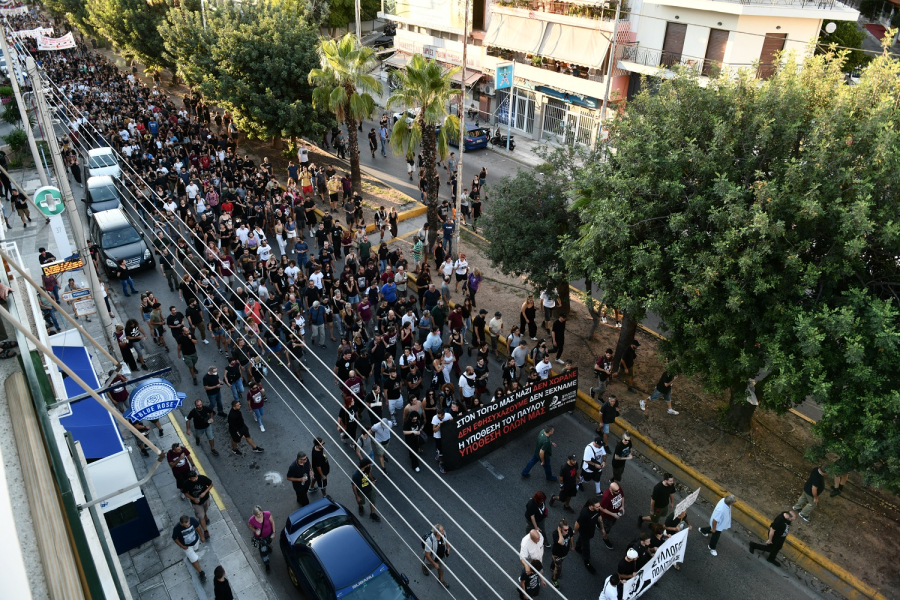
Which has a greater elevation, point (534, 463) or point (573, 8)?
point (573, 8)

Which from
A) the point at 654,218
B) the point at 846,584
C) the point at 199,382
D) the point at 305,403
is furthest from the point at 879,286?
the point at 199,382

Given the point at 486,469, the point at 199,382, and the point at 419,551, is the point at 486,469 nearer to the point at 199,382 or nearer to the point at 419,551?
the point at 419,551

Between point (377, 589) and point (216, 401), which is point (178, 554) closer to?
point (216, 401)

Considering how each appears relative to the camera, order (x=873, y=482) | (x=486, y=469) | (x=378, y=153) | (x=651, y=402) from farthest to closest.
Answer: (x=378, y=153) < (x=651, y=402) < (x=486, y=469) < (x=873, y=482)

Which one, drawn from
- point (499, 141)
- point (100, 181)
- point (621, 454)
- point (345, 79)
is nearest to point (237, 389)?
point (621, 454)

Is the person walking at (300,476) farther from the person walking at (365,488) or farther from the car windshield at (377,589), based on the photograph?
the car windshield at (377,589)

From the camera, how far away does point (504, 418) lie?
42.5 feet

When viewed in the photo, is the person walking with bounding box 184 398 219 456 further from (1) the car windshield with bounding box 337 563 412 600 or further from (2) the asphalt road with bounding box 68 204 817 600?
(1) the car windshield with bounding box 337 563 412 600

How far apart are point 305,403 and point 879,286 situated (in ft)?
38.0

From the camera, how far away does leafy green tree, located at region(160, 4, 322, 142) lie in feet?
84.3

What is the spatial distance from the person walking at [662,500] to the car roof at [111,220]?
1794 cm

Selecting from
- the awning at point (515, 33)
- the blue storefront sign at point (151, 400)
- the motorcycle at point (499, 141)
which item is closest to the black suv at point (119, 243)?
the blue storefront sign at point (151, 400)

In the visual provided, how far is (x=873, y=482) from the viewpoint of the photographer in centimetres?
952

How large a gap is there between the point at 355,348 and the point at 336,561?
625cm
